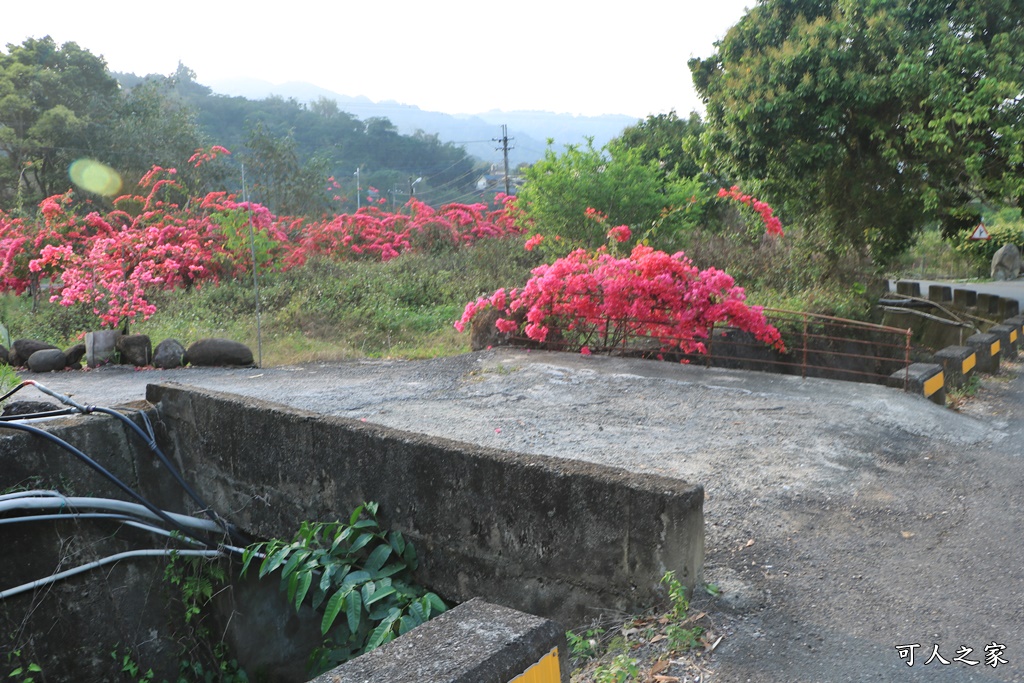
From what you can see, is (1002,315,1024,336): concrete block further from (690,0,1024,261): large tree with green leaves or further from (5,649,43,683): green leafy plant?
(5,649,43,683): green leafy plant

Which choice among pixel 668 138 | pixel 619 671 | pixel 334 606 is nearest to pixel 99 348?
pixel 334 606

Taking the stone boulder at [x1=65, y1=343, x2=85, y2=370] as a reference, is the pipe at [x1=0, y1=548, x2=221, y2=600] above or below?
below

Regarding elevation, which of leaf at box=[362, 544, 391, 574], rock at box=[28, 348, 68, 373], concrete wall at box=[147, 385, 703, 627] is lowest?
rock at box=[28, 348, 68, 373]

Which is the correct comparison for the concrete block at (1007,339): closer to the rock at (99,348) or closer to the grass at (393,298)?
the grass at (393,298)

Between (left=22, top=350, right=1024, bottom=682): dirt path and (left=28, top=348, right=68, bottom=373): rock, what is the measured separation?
1.89 ft

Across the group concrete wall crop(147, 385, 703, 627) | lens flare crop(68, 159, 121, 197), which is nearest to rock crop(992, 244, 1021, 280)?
lens flare crop(68, 159, 121, 197)

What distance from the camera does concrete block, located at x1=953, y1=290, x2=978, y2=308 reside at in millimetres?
17002

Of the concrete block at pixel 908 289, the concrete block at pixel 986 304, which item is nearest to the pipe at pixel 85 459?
the concrete block at pixel 986 304

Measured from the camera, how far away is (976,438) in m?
6.25

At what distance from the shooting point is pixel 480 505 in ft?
12.4

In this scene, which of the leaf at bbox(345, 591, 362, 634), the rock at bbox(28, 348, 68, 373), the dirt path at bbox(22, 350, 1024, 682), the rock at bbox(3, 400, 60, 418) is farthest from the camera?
the rock at bbox(28, 348, 68, 373)

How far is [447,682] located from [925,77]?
12025 mm

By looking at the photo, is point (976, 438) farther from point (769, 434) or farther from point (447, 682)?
point (447, 682)

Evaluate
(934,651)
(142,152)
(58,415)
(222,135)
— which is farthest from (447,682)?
(222,135)
